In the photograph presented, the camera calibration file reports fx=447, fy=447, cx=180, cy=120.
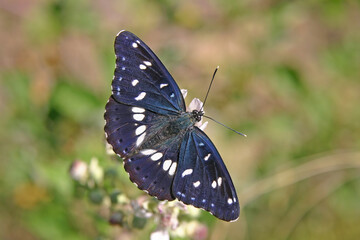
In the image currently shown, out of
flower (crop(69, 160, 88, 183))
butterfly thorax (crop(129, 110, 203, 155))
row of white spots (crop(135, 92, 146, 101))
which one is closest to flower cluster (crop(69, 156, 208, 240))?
flower (crop(69, 160, 88, 183))

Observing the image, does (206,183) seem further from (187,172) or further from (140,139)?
(140,139)

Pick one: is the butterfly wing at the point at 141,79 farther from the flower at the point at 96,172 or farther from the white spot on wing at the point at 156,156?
the flower at the point at 96,172

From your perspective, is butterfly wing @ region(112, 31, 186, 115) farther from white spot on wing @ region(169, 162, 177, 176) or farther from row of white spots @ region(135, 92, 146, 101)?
white spot on wing @ region(169, 162, 177, 176)

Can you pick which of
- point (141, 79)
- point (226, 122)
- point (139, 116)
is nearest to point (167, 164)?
point (139, 116)

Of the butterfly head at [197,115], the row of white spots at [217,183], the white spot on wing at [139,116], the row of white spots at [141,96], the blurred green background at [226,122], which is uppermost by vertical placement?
the blurred green background at [226,122]

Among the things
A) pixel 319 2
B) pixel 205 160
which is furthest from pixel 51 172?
pixel 319 2

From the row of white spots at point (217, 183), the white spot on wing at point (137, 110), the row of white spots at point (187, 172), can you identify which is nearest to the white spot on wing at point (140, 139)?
the white spot on wing at point (137, 110)

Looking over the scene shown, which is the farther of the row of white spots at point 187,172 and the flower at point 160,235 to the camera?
the flower at point 160,235

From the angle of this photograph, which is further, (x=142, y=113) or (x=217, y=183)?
(x=142, y=113)
